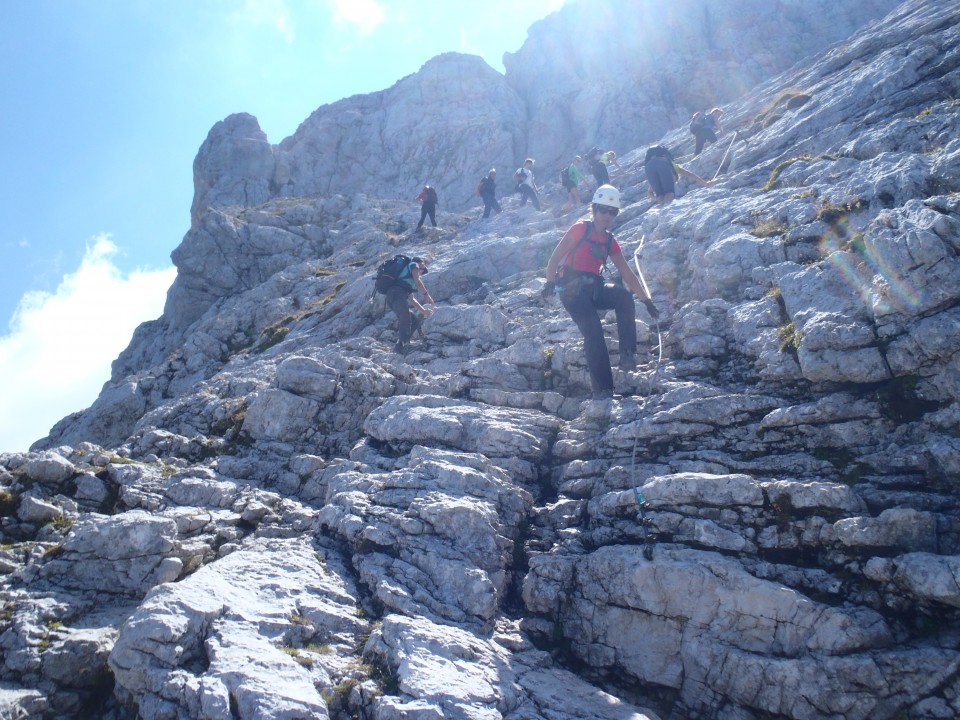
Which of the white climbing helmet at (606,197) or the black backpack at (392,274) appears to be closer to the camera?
the white climbing helmet at (606,197)

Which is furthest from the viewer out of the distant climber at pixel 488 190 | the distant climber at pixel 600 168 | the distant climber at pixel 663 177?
the distant climber at pixel 488 190

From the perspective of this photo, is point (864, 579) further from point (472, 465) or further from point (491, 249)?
point (491, 249)

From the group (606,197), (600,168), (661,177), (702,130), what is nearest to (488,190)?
(600,168)

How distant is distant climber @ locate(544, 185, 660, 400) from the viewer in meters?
13.0

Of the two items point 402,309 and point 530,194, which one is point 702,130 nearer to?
point 530,194

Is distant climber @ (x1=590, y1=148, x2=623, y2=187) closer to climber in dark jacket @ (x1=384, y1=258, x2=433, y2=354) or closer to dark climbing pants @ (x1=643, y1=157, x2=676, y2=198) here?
dark climbing pants @ (x1=643, y1=157, x2=676, y2=198)

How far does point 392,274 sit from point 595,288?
8.03m

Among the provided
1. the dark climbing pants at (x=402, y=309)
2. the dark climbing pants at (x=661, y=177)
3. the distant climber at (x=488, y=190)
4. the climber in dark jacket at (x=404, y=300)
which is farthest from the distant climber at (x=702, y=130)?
the dark climbing pants at (x=402, y=309)

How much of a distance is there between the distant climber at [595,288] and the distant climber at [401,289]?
668 centimetres

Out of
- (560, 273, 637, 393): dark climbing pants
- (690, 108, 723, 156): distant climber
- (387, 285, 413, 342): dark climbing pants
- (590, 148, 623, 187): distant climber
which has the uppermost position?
(690, 108, 723, 156): distant climber

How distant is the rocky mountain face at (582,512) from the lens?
24.7ft

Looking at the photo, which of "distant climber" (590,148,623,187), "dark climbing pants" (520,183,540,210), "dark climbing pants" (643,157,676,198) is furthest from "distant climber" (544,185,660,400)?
"distant climber" (590,148,623,187)

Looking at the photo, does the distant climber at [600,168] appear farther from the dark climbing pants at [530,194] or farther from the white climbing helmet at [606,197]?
the white climbing helmet at [606,197]

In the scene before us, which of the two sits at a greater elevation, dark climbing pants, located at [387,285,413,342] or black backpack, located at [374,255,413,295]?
black backpack, located at [374,255,413,295]
